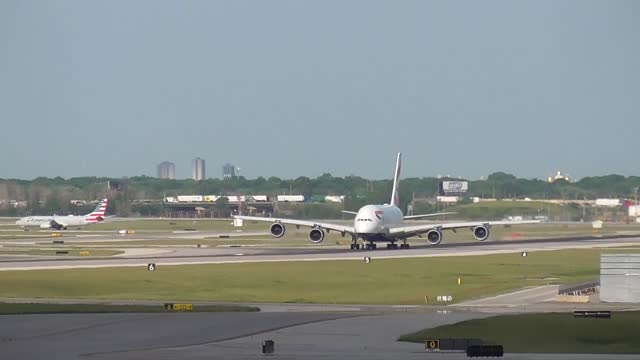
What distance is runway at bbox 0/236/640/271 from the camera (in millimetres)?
105931

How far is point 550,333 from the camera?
174 feet

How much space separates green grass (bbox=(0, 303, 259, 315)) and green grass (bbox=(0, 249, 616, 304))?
20.5 feet

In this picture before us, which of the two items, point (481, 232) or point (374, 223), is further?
point (481, 232)

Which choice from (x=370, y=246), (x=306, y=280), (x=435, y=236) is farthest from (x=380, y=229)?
(x=306, y=280)

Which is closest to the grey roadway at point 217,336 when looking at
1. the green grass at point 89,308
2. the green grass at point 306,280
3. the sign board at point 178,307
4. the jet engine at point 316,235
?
the green grass at point 89,308

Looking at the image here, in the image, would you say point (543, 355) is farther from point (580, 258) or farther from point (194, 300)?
point (580, 258)

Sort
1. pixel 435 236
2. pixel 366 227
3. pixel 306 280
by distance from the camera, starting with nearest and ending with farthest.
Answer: pixel 306 280, pixel 366 227, pixel 435 236

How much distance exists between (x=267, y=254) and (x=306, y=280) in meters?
33.5

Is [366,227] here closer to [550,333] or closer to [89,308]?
[89,308]

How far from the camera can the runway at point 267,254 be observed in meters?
106

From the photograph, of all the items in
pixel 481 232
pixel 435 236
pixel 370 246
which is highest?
pixel 481 232

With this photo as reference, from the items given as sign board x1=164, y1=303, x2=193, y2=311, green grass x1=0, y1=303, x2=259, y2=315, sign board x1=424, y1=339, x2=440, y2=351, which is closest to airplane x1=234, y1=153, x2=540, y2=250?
green grass x1=0, y1=303, x2=259, y2=315

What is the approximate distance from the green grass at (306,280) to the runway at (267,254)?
17.4ft

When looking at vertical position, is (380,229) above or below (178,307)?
above
